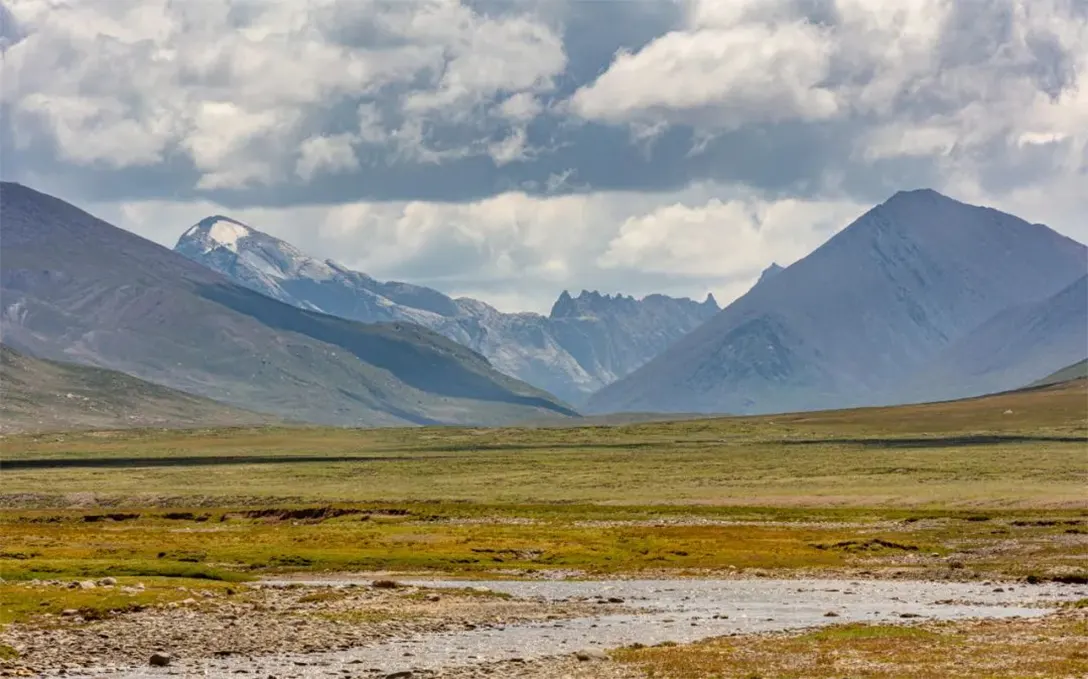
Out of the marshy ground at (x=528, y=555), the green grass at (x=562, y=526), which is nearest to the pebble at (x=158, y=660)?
the marshy ground at (x=528, y=555)

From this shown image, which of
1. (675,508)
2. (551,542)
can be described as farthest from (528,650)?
(675,508)

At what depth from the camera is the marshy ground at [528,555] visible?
55000mm

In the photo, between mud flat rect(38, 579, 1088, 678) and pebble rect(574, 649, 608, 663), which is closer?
mud flat rect(38, 579, 1088, 678)

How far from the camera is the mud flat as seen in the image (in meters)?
53.1

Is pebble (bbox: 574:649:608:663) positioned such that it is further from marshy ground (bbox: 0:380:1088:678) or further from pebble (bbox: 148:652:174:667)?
pebble (bbox: 148:652:174:667)

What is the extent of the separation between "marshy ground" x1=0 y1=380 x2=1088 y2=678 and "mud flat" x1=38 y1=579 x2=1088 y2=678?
41.0 inches

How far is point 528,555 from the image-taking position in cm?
9888

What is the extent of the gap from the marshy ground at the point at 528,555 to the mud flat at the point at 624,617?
1.04m

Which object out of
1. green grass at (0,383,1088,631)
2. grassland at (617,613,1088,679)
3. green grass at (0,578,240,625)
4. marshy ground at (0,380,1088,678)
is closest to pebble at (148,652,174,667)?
marshy ground at (0,380,1088,678)

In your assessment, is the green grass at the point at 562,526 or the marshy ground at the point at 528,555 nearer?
the marshy ground at the point at 528,555

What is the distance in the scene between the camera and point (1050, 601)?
7244cm

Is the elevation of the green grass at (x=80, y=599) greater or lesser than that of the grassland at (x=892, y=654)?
lesser

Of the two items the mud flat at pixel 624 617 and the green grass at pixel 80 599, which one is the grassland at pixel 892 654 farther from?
the green grass at pixel 80 599

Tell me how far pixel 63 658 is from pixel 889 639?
29481 millimetres
